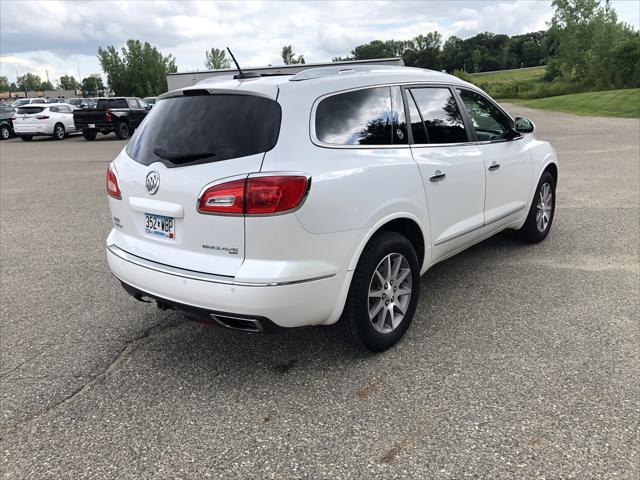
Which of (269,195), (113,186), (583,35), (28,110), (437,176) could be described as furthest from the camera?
(583,35)

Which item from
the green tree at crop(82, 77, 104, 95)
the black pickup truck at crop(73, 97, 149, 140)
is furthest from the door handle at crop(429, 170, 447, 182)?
the green tree at crop(82, 77, 104, 95)

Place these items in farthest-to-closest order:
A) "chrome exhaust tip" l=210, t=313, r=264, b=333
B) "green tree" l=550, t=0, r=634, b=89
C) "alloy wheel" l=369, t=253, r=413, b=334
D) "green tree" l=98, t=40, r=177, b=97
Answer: "green tree" l=98, t=40, r=177, b=97 < "green tree" l=550, t=0, r=634, b=89 < "alloy wheel" l=369, t=253, r=413, b=334 < "chrome exhaust tip" l=210, t=313, r=264, b=333

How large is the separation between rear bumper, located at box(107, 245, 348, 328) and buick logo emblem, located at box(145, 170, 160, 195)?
431 mm

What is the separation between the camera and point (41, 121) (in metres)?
24.0

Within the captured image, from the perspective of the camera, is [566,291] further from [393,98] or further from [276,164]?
[276,164]

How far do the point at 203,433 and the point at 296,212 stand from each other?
4.00ft

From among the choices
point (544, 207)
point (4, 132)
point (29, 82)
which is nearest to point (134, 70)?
point (4, 132)

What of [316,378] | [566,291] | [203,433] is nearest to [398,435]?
[316,378]

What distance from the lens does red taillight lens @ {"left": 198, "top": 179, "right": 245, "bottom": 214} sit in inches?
110

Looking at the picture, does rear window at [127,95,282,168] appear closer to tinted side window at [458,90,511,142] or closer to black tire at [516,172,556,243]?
tinted side window at [458,90,511,142]

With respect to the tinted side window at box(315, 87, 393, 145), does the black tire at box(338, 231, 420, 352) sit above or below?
below

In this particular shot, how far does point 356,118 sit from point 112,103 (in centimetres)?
2236

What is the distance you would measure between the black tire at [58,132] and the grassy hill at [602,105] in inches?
1085

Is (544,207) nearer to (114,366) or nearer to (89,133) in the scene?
(114,366)
